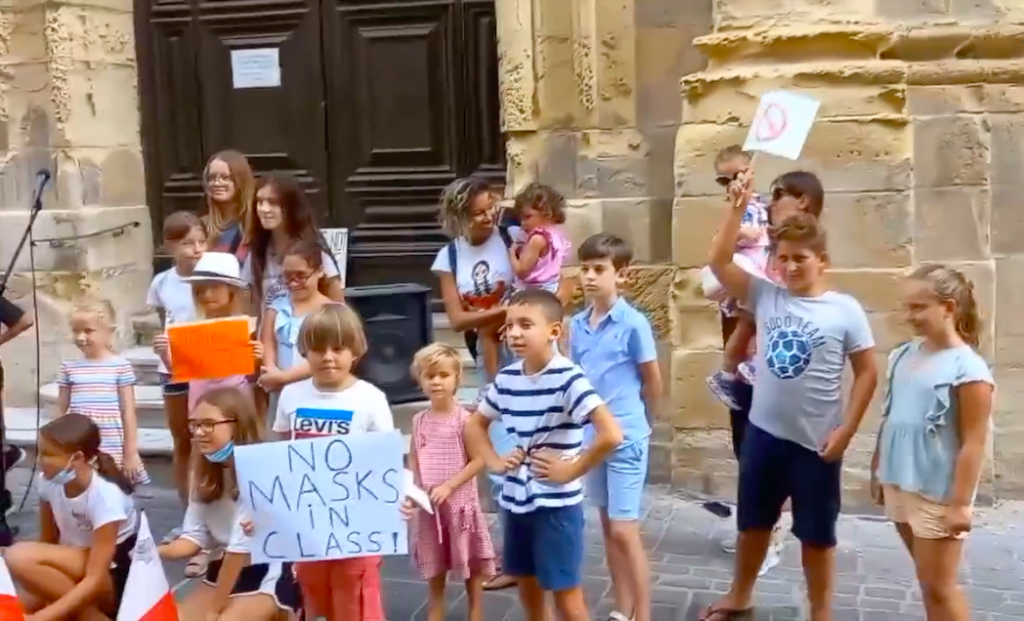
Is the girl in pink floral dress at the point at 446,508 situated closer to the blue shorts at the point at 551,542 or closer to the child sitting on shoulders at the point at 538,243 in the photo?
→ the blue shorts at the point at 551,542

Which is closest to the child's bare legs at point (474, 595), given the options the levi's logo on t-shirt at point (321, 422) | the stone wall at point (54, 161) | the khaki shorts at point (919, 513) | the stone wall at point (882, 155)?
the levi's logo on t-shirt at point (321, 422)

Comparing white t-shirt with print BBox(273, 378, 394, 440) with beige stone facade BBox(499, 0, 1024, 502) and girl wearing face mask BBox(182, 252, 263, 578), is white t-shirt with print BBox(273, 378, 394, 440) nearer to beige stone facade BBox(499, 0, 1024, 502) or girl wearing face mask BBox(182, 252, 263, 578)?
girl wearing face mask BBox(182, 252, 263, 578)

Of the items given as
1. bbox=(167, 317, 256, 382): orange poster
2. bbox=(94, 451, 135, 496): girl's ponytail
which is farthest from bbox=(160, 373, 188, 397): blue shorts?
bbox=(94, 451, 135, 496): girl's ponytail

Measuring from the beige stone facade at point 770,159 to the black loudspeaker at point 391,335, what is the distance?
964 millimetres

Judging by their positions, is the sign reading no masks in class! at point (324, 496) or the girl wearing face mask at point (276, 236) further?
the girl wearing face mask at point (276, 236)

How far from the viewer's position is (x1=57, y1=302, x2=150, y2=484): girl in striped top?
5.04m

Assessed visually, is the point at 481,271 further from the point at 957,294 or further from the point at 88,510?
the point at 957,294

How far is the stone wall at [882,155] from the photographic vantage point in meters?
5.65

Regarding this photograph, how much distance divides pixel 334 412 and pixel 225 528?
0.55 m

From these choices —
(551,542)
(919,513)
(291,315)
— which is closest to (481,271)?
(291,315)

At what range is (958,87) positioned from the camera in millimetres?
5793

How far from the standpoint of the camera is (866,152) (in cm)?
563

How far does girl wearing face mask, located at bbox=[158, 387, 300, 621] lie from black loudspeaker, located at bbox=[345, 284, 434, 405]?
95.3 inches

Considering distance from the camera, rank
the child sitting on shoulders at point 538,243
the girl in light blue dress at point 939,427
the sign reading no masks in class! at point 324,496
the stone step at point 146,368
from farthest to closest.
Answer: the stone step at point 146,368 < the child sitting on shoulders at point 538,243 < the sign reading no masks in class! at point 324,496 < the girl in light blue dress at point 939,427
